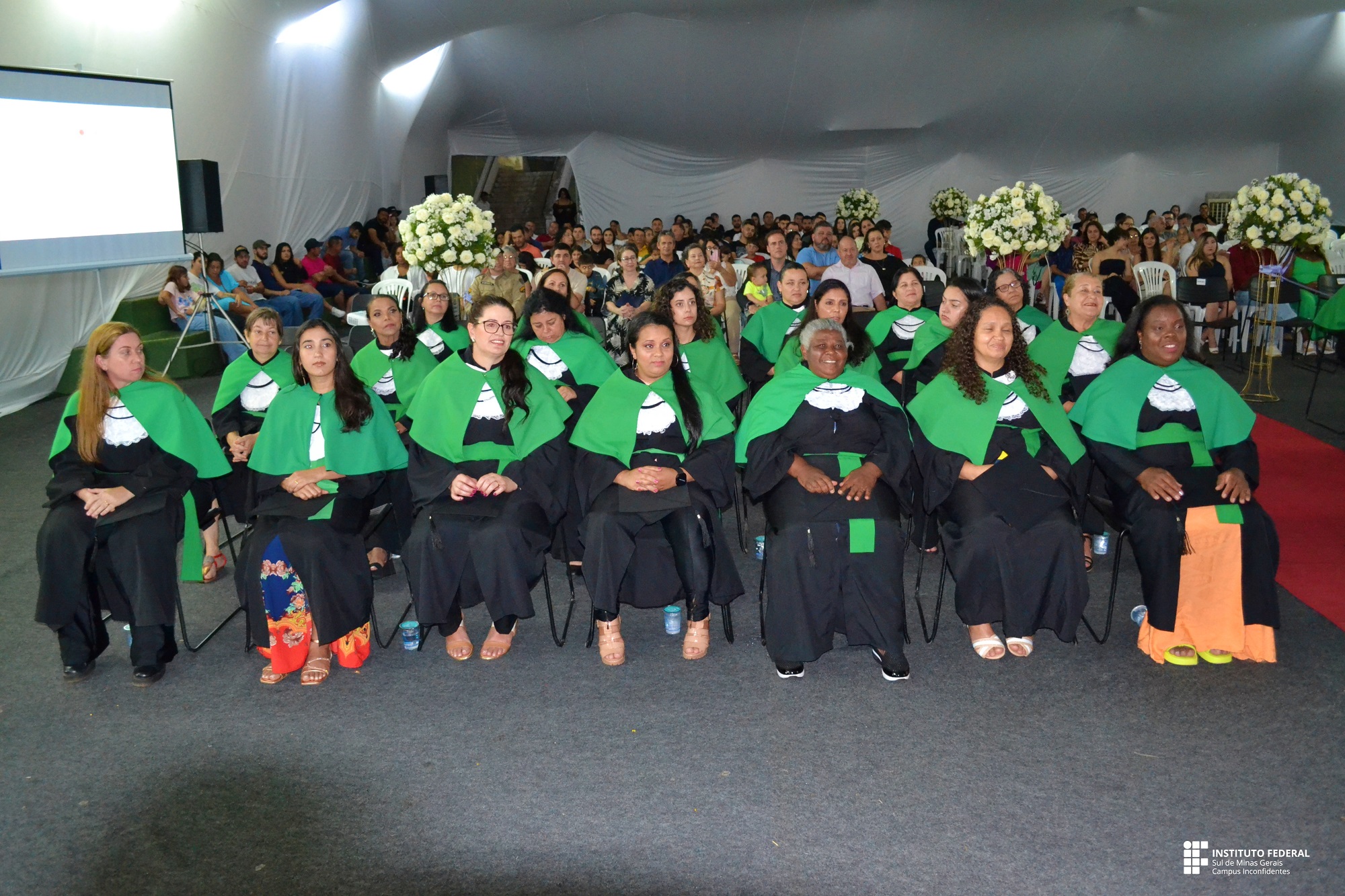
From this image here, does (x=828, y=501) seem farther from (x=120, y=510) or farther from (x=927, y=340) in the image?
(x=120, y=510)

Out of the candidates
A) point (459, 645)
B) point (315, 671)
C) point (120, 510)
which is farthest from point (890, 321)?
point (120, 510)

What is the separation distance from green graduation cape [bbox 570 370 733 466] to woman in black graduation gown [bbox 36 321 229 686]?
1651 millimetres

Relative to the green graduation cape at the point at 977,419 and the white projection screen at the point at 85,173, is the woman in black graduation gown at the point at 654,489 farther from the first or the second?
the white projection screen at the point at 85,173

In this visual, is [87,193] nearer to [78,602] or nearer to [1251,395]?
[78,602]

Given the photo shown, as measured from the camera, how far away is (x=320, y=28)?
49.0 feet

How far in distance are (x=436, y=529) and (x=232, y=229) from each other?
34.4 feet

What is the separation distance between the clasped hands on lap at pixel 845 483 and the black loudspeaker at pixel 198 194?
27.7 feet

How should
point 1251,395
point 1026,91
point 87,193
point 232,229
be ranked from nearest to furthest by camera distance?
point 1251,395 → point 87,193 → point 232,229 → point 1026,91

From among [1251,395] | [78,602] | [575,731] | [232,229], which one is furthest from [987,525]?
[232,229]

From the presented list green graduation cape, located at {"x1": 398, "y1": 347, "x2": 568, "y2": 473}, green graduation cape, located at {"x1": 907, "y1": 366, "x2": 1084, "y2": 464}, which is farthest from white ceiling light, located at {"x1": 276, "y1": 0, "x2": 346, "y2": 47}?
green graduation cape, located at {"x1": 907, "y1": 366, "x2": 1084, "y2": 464}

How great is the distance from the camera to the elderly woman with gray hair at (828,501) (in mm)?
3916

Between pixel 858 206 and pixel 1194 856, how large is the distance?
601 inches

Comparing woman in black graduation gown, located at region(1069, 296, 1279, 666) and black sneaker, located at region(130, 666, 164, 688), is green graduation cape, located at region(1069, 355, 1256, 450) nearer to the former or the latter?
woman in black graduation gown, located at region(1069, 296, 1279, 666)

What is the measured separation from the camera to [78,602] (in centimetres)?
404
